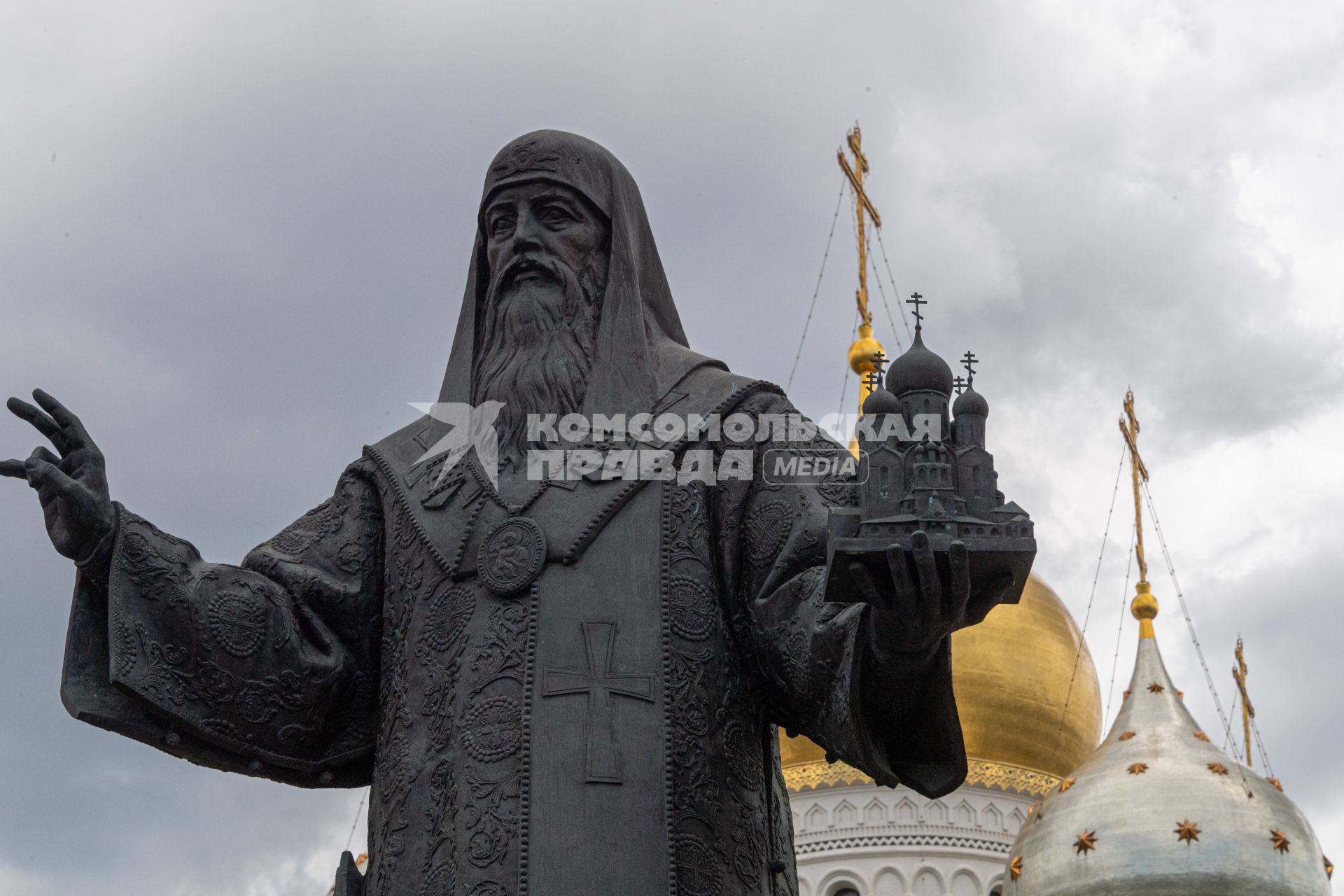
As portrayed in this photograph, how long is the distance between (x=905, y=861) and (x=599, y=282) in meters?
34.6

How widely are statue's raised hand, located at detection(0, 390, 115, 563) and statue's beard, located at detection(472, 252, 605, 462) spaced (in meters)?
1.13

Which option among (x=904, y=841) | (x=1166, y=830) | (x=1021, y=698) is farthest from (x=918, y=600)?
(x=904, y=841)

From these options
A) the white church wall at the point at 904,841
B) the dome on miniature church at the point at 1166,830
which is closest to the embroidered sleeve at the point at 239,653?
the dome on miniature church at the point at 1166,830

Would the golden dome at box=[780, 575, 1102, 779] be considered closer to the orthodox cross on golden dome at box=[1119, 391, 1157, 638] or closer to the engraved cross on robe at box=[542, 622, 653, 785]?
the orthodox cross on golden dome at box=[1119, 391, 1157, 638]

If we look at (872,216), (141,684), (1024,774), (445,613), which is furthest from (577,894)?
(872,216)

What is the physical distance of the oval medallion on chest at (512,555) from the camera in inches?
254

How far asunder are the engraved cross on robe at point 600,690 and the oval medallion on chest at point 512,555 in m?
0.23

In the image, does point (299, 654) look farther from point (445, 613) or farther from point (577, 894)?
point (577, 894)

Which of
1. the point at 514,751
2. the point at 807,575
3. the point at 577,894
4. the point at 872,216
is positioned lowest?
the point at 577,894

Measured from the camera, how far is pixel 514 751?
618cm

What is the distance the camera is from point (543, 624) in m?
6.36

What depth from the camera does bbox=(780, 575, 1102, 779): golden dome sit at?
39594 millimetres

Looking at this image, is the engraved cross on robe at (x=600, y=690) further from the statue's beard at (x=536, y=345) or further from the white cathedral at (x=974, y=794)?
the white cathedral at (x=974, y=794)

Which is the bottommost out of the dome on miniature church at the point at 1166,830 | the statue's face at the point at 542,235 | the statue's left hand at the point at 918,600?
the statue's left hand at the point at 918,600
